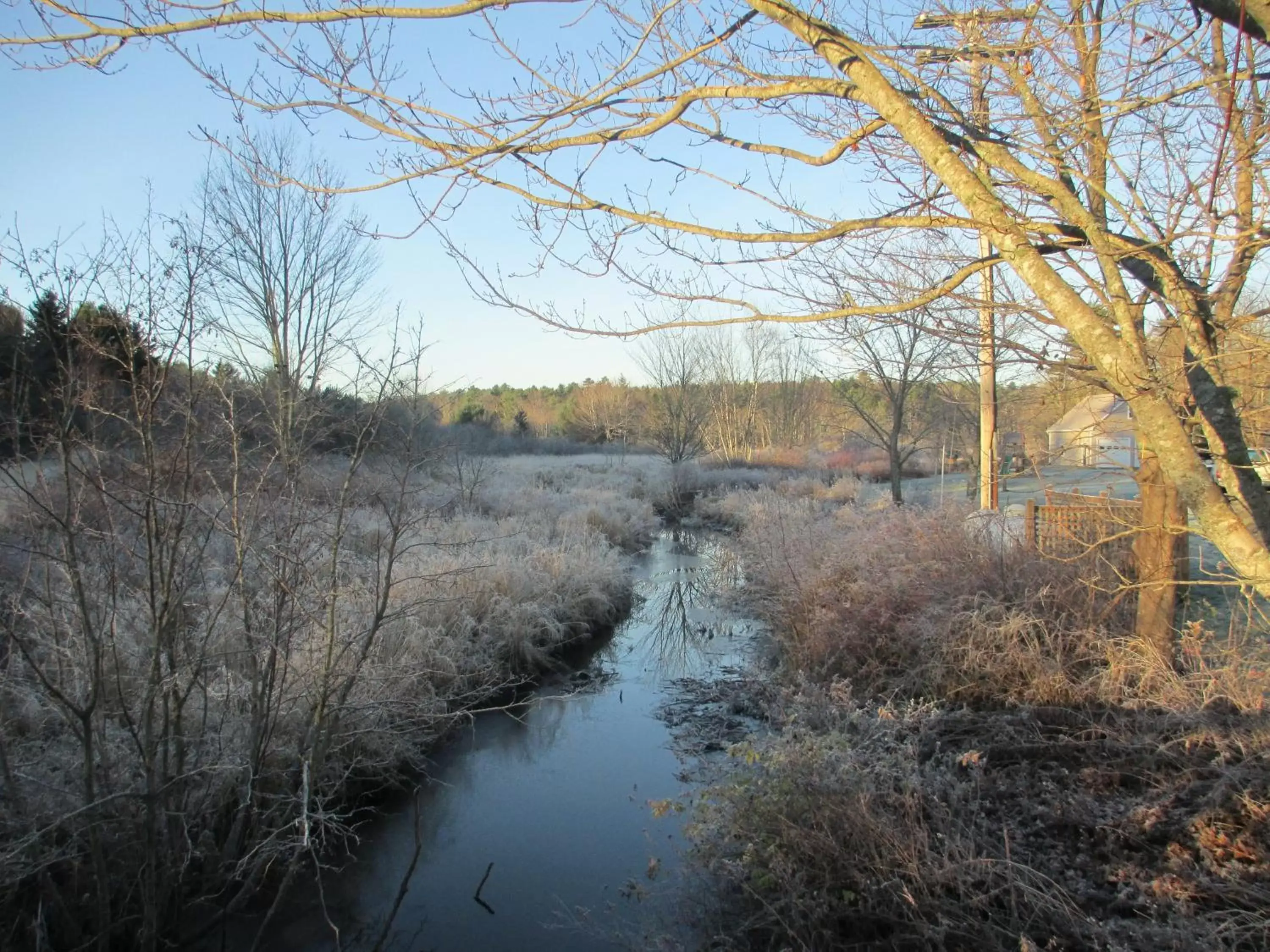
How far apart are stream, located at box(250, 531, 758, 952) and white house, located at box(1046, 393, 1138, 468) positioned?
3.07 meters

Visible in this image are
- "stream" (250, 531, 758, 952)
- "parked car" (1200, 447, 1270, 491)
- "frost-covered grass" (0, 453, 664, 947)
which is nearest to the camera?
"parked car" (1200, 447, 1270, 491)

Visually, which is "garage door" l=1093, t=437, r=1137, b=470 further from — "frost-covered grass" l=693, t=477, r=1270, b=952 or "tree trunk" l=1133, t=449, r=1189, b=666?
"frost-covered grass" l=693, t=477, r=1270, b=952

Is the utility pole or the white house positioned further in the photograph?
the white house

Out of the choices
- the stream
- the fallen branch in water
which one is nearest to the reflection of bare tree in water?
the stream

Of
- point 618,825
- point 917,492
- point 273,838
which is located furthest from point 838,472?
point 273,838

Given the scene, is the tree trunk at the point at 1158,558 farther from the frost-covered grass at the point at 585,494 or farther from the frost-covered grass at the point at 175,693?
the frost-covered grass at the point at 585,494

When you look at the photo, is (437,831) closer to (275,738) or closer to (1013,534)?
(275,738)

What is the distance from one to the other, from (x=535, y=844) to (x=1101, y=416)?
463 cm

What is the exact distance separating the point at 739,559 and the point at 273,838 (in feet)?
35.7

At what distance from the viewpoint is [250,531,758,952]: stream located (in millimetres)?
4582

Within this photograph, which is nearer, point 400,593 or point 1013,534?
point 1013,534

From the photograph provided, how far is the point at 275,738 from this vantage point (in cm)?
560

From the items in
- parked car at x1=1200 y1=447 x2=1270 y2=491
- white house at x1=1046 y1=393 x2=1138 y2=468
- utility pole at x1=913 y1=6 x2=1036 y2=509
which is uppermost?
utility pole at x1=913 y1=6 x2=1036 y2=509

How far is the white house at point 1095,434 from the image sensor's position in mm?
3988
